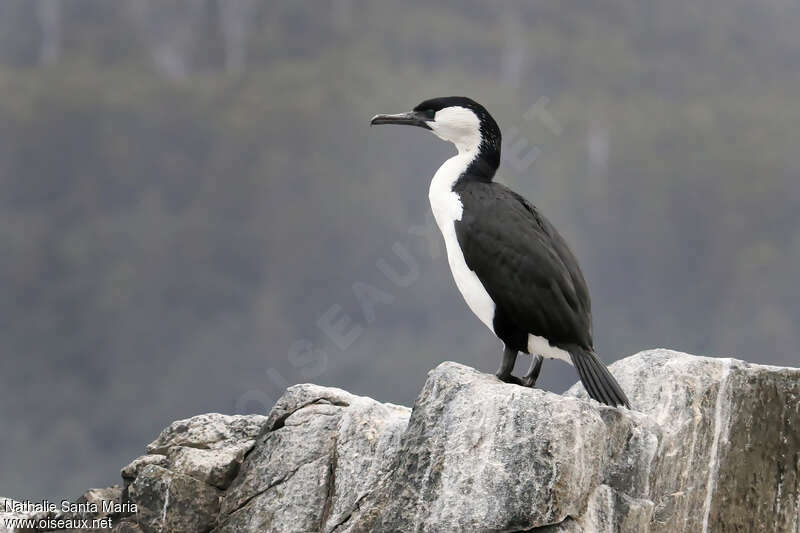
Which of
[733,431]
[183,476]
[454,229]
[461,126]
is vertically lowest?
[183,476]

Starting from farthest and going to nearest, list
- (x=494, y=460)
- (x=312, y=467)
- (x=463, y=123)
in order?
1. (x=463, y=123)
2. (x=312, y=467)
3. (x=494, y=460)

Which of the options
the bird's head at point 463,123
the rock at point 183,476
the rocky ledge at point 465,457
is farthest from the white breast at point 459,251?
the rock at point 183,476

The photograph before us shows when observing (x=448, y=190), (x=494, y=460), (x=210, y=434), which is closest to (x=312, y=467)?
(x=210, y=434)

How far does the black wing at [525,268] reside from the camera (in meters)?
7.24

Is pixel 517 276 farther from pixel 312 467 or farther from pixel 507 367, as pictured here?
pixel 312 467

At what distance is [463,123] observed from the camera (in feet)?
27.3

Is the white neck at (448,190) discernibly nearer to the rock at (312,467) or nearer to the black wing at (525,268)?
the black wing at (525,268)

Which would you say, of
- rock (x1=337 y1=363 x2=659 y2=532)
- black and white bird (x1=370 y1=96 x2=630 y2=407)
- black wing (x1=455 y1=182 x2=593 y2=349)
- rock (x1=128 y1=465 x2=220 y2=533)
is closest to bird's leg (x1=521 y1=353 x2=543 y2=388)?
black and white bird (x1=370 y1=96 x2=630 y2=407)

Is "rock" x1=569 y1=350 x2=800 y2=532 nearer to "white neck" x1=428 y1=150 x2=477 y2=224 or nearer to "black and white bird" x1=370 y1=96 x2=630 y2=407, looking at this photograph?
"black and white bird" x1=370 y1=96 x2=630 y2=407

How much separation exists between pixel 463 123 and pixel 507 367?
7.08 ft

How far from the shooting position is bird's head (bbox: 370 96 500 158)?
8266 mm

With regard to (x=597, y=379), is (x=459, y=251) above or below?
above

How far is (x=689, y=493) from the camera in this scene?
25.1ft

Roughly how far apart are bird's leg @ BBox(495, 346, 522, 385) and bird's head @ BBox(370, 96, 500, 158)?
1.77 meters
